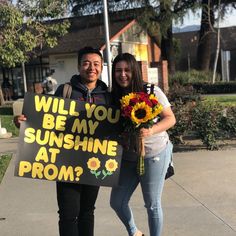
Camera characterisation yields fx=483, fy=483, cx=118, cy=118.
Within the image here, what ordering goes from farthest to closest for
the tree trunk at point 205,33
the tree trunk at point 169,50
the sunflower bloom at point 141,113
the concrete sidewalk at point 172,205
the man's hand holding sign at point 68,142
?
the tree trunk at point 169,50
the tree trunk at point 205,33
the concrete sidewalk at point 172,205
the man's hand holding sign at point 68,142
the sunflower bloom at point 141,113

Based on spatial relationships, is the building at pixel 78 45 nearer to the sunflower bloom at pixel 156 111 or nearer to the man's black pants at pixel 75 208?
the man's black pants at pixel 75 208

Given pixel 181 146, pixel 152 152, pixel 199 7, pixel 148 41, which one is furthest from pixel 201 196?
pixel 148 41

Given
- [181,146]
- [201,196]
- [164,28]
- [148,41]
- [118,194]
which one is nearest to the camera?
[118,194]

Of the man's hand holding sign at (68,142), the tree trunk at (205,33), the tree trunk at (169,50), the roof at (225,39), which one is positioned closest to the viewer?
the man's hand holding sign at (68,142)

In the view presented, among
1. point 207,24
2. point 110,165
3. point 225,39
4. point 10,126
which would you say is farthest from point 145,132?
point 225,39

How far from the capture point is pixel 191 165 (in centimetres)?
768

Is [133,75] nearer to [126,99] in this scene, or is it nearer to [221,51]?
[126,99]

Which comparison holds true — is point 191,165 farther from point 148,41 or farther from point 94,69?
point 148,41

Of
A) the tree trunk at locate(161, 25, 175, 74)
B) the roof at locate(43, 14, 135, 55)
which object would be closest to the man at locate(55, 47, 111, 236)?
the roof at locate(43, 14, 135, 55)

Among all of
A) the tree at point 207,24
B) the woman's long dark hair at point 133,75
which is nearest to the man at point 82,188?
the woman's long dark hair at point 133,75

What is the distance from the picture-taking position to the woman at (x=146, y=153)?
372 cm

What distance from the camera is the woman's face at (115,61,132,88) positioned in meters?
3.72

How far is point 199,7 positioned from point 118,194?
26.9 metres

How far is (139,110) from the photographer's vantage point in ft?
11.6
